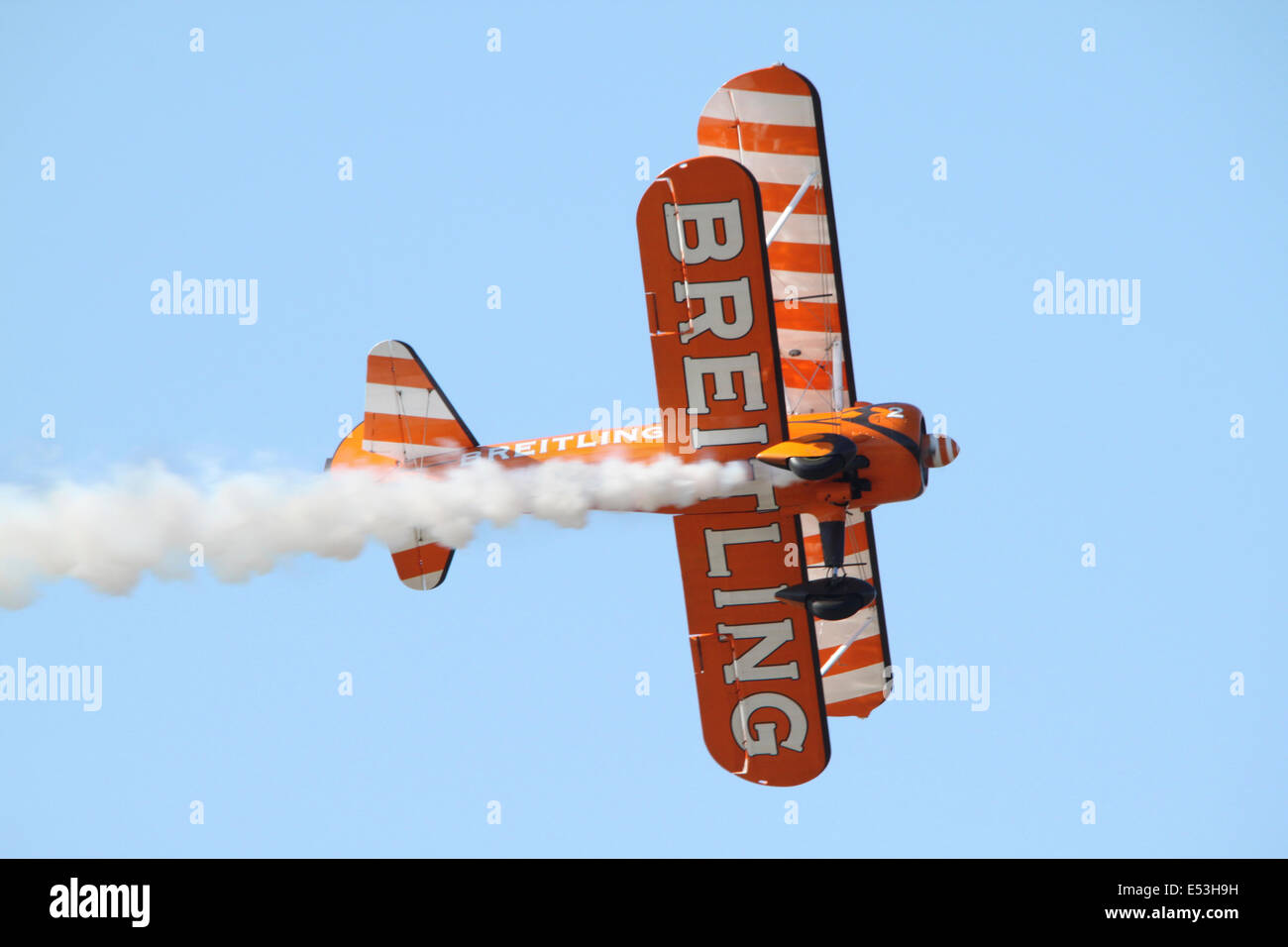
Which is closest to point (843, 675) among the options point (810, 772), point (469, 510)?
point (810, 772)

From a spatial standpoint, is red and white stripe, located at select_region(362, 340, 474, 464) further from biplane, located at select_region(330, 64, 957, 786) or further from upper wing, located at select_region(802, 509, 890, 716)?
upper wing, located at select_region(802, 509, 890, 716)

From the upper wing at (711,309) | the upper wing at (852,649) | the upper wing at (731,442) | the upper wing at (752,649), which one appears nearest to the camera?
the upper wing at (711,309)

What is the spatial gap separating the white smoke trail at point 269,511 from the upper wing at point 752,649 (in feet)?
2.71

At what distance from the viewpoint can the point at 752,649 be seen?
20.3 metres

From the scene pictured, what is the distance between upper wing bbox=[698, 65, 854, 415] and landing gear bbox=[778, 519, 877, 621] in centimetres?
154

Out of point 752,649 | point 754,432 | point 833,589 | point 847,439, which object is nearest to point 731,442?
point 754,432

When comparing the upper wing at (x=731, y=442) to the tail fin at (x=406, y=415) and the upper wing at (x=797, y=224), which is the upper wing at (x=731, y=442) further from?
the tail fin at (x=406, y=415)

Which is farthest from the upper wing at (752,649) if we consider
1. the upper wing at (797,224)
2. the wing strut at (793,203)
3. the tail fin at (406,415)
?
the wing strut at (793,203)

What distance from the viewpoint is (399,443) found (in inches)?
811

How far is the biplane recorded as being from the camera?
1806 cm

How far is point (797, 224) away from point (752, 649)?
492 centimetres

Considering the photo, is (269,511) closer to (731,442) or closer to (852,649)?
(731,442)

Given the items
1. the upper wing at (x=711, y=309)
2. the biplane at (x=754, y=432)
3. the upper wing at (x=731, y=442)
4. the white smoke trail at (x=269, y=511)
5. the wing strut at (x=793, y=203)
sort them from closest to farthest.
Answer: the upper wing at (x=711, y=309), the upper wing at (x=731, y=442), the biplane at (x=754, y=432), the white smoke trail at (x=269, y=511), the wing strut at (x=793, y=203)

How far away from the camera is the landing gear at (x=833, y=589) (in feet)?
62.8
